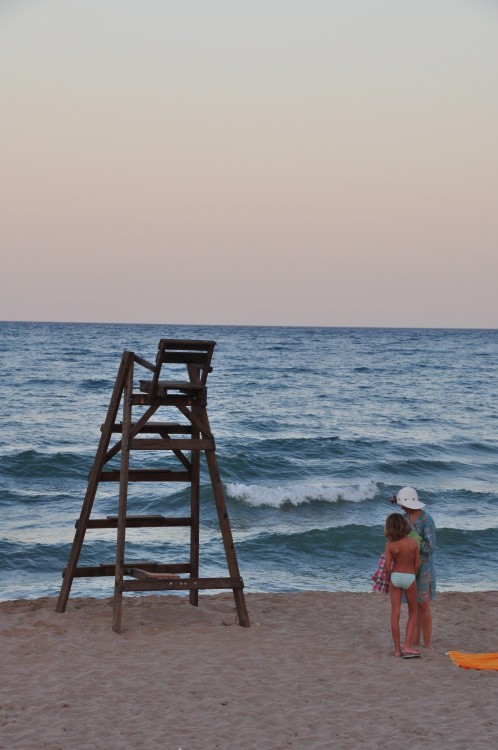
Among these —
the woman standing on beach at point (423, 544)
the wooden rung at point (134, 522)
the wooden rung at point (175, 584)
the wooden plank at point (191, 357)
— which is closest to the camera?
the woman standing on beach at point (423, 544)

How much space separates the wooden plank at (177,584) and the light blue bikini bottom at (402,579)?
1.55 meters

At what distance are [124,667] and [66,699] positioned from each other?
91 centimetres

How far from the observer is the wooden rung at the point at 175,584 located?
28.7 ft

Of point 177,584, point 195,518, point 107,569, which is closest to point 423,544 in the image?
point 177,584

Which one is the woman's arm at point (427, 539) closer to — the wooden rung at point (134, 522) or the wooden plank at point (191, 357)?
the wooden rung at point (134, 522)

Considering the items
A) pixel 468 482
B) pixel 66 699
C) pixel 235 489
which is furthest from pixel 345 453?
pixel 66 699

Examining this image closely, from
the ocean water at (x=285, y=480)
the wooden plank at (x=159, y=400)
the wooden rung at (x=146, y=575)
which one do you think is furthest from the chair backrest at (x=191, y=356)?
the ocean water at (x=285, y=480)

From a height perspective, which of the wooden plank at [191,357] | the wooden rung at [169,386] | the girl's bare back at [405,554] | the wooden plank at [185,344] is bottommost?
the girl's bare back at [405,554]

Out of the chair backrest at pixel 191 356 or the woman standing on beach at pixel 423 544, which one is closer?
the woman standing on beach at pixel 423 544

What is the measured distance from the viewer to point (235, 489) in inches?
770

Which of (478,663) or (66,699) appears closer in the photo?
(66,699)

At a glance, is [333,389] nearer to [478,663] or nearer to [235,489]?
[235,489]

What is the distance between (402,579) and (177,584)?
2.09 m

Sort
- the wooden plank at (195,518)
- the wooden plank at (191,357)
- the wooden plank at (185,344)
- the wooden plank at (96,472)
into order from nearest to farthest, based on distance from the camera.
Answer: the wooden plank at (185,344) < the wooden plank at (191,357) < the wooden plank at (96,472) < the wooden plank at (195,518)
